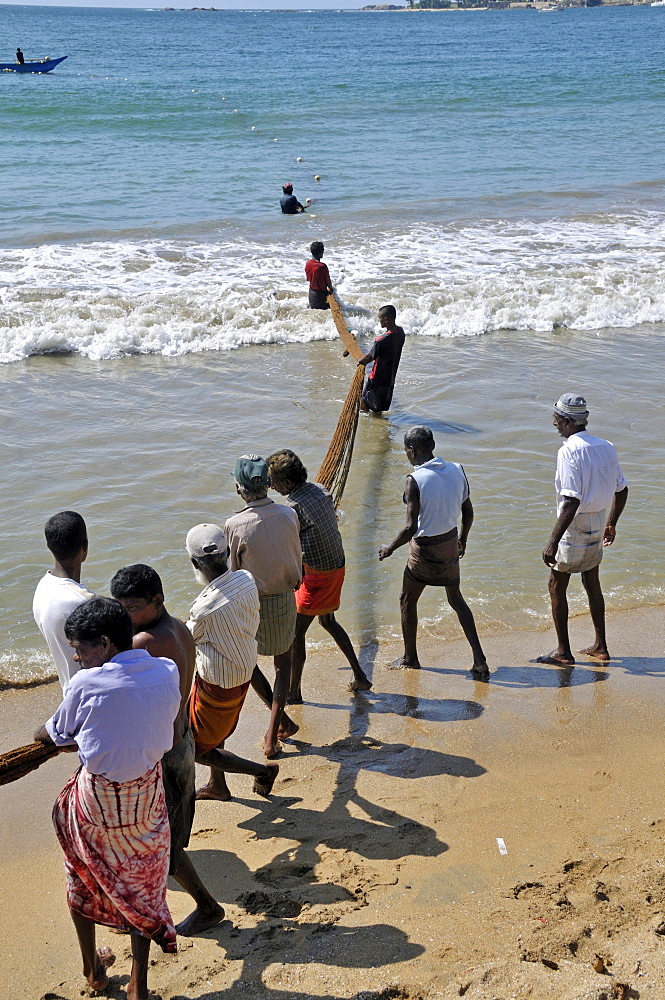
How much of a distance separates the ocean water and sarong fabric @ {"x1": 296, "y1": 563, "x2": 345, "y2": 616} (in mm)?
941

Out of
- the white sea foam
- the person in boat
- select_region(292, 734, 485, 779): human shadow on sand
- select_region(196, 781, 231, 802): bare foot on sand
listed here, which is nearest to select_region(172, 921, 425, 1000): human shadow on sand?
select_region(196, 781, 231, 802): bare foot on sand

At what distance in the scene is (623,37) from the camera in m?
69.6

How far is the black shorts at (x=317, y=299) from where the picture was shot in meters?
11.7

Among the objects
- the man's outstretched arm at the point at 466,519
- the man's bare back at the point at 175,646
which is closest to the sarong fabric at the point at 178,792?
the man's bare back at the point at 175,646

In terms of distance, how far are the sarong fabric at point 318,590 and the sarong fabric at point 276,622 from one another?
365 millimetres

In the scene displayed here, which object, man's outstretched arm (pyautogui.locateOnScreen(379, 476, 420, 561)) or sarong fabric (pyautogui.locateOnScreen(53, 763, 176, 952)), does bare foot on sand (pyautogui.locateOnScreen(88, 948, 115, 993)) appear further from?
man's outstretched arm (pyautogui.locateOnScreen(379, 476, 420, 561))

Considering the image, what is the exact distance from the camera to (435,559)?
5.12m

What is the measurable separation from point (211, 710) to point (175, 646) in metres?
0.67

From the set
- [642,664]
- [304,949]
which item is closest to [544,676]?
[642,664]

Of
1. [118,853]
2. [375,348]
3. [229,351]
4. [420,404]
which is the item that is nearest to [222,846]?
[118,853]

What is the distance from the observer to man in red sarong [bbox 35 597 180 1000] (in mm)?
2723

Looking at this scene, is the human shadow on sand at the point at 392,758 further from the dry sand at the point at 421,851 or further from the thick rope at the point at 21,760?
the thick rope at the point at 21,760

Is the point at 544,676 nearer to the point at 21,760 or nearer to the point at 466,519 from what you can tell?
the point at 466,519

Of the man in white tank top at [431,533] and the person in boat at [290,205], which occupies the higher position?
the person in boat at [290,205]
